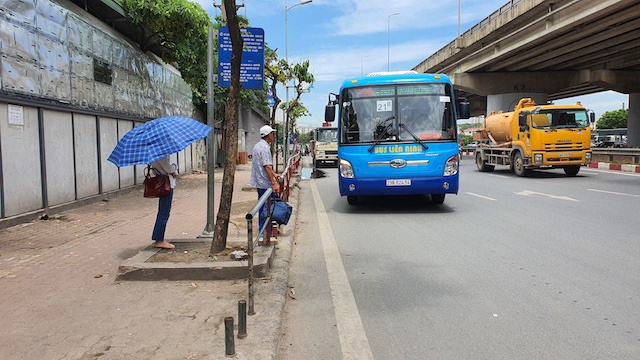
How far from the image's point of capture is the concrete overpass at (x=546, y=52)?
68.5 ft

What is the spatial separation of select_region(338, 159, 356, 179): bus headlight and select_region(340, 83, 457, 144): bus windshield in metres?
0.49

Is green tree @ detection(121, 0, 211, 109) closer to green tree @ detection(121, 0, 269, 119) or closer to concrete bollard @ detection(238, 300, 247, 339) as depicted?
green tree @ detection(121, 0, 269, 119)

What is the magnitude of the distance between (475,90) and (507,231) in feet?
99.1

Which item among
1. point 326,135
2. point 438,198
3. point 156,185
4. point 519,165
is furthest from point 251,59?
point 326,135

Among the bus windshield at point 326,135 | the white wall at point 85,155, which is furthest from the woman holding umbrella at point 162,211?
the bus windshield at point 326,135

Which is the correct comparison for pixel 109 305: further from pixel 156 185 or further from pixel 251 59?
pixel 251 59

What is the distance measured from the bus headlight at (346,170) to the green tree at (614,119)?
99302 millimetres

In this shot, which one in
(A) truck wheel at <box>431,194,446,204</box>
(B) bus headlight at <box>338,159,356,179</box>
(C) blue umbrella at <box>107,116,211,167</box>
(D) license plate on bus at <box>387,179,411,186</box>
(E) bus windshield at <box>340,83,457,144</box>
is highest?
(E) bus windshield at <box>340,83,457,144</box>

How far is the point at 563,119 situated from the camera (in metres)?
16.5

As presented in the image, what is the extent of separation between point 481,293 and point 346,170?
528 cm

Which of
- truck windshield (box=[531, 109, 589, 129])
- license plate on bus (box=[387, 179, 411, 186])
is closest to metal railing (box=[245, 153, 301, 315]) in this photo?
license plate on bus (box=[387, 179, 411, 186])

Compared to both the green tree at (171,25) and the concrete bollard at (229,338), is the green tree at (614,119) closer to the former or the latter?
the green tree at (171,25)

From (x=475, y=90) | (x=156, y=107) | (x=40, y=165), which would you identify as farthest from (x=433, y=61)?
(x=40, y=165)

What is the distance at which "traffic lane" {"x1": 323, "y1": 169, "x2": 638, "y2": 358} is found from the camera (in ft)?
11.3
